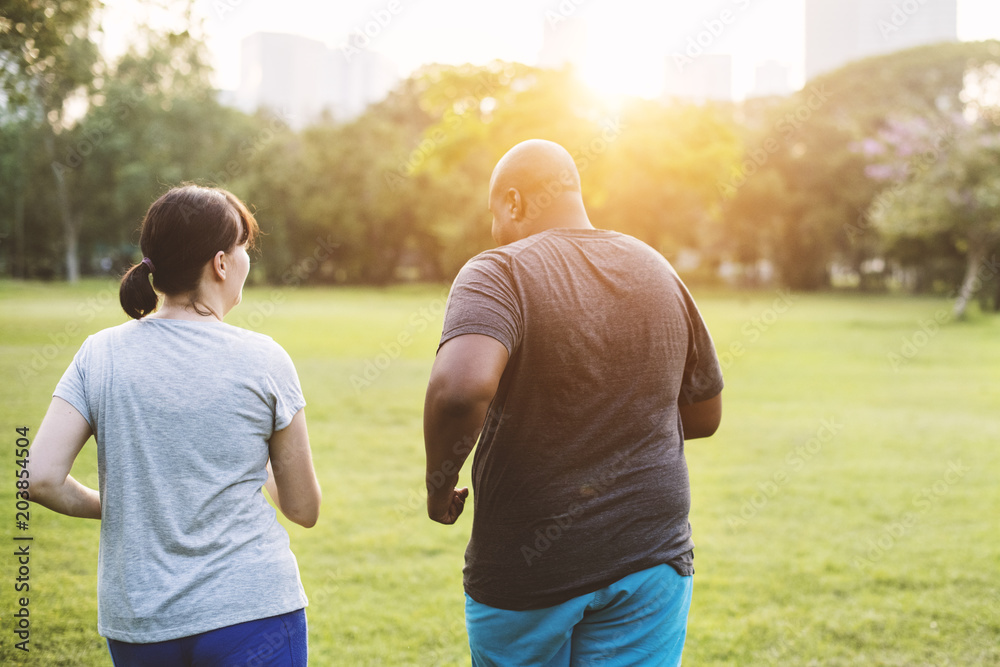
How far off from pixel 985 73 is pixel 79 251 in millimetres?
47888

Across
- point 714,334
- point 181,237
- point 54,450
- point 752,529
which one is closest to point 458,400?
point 181,237

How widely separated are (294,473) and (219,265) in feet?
1.68

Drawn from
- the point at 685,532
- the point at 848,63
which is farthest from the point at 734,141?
the point at 848,63

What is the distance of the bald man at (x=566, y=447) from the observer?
1.77 metres

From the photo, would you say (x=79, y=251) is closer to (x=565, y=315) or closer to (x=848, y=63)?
(x=848, y=63)

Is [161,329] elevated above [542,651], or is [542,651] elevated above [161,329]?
[161,329]

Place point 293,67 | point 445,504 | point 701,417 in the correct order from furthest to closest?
point 293,67 < point 701,417 < point 445,504

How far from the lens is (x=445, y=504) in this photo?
1944 mm

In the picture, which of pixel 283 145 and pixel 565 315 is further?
pixel 283 145

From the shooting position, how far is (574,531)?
1.80m

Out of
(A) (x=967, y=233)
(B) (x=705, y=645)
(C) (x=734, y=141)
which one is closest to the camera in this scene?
(B) (x=705, y=645)

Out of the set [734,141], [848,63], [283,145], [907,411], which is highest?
[848,63]

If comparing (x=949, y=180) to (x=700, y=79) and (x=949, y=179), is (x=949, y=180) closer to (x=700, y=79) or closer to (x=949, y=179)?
(x=949, y=179)

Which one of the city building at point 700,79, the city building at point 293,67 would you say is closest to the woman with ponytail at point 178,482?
the city building at point 700,79
